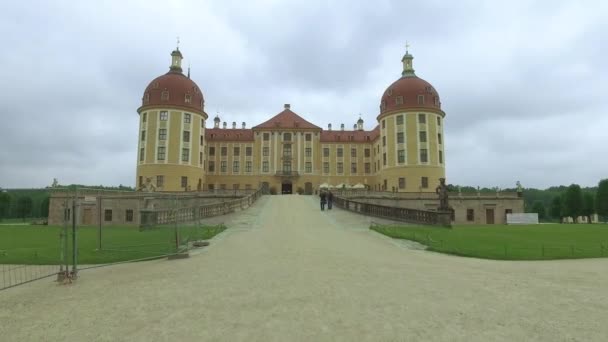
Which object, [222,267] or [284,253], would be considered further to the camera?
[284,253]

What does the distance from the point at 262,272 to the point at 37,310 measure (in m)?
4.37

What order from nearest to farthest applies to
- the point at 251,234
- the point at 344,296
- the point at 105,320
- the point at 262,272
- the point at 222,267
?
1. the point at 105,320
2. the point at 344,296
3. the point at 262,272
4. the point at 222,267
5. the point at 251,234

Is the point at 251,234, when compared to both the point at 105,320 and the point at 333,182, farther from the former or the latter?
the point at 333,182

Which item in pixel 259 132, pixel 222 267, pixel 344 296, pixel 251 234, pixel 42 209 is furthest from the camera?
pixel 42 209

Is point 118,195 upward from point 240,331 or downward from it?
upward

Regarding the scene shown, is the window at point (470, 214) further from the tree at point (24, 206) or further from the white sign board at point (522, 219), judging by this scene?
the tree at point (24, 206)

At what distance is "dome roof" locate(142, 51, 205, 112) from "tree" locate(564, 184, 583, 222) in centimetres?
6944

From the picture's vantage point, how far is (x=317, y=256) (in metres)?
10.9

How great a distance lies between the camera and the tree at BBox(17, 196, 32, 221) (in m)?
94.1

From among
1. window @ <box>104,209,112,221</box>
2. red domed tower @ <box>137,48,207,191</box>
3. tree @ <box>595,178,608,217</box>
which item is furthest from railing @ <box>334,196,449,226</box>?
tree @ <box>595,178,608,217</box>

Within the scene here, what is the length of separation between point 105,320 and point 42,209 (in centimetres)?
10947

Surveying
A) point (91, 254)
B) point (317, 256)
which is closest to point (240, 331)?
point (317, 256)

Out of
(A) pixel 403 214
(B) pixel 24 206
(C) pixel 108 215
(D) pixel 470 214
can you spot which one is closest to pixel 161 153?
(C) pixel 108 215

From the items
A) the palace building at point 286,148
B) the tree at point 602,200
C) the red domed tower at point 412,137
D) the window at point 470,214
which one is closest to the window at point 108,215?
the palace building at point 286,148
